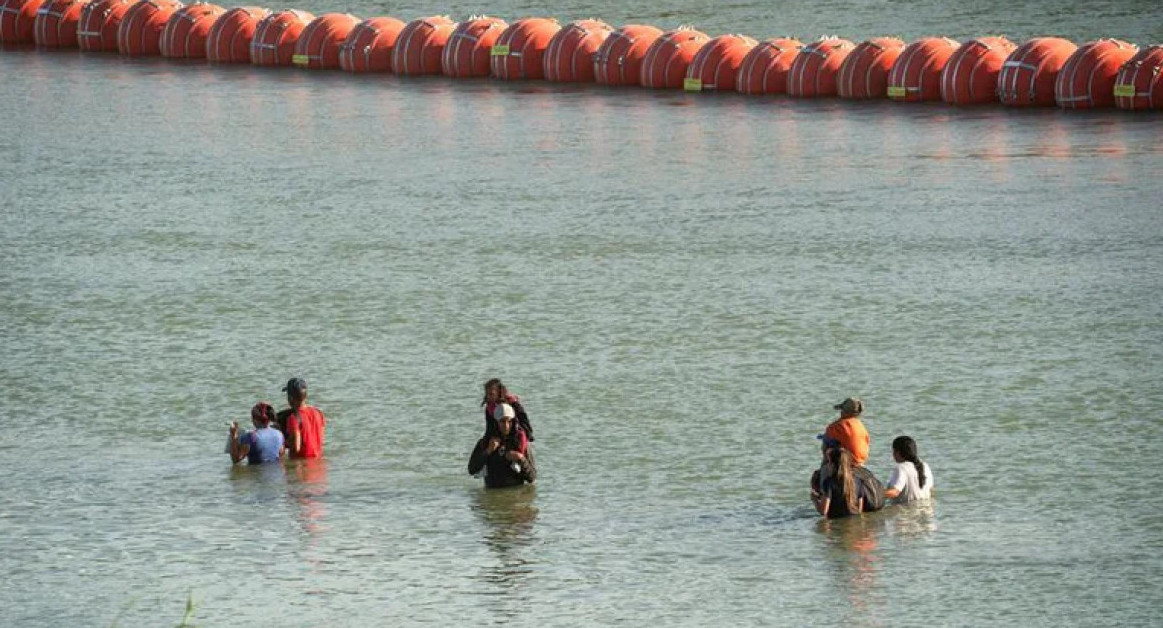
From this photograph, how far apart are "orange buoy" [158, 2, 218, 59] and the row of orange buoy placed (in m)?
0.03

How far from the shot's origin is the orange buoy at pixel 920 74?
1455 inches

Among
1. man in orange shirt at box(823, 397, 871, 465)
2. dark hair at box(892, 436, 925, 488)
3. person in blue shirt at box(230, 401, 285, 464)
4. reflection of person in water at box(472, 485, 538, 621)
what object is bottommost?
reflection of person in water at box(472, 485, 538, 621)

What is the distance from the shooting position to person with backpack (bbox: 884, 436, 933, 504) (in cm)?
1542

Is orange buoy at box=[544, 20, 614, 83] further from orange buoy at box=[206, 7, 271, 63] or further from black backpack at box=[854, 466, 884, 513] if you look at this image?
black backpack at box=[854, 466, 884, 513]

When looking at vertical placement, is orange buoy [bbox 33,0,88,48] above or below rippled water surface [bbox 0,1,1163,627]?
above

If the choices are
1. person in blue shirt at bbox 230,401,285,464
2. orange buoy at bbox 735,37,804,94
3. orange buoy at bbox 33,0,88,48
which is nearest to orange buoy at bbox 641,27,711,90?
orange buoy at bbox 735,37,804,94

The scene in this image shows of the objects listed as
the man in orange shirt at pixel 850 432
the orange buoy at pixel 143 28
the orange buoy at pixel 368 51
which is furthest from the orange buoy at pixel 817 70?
the man in orange shirt at pixel 850 432

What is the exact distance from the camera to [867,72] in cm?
3750

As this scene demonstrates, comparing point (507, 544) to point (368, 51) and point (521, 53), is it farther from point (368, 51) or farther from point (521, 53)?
point (368, 51)

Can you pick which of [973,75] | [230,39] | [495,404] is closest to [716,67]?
[973,75]

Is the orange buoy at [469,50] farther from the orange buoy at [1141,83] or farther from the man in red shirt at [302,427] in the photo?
the man in red shirt at [302,427]

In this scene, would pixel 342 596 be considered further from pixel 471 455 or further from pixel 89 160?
pixel 89 160

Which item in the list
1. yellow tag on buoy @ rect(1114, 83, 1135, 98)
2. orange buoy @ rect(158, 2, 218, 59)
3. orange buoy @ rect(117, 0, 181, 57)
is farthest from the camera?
orange buoy @ rect(117, 0, 181, 57)

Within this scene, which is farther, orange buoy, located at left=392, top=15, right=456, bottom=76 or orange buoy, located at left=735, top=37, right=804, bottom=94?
orange buoy, located at left=392, top=15, right=456, bottom=76
